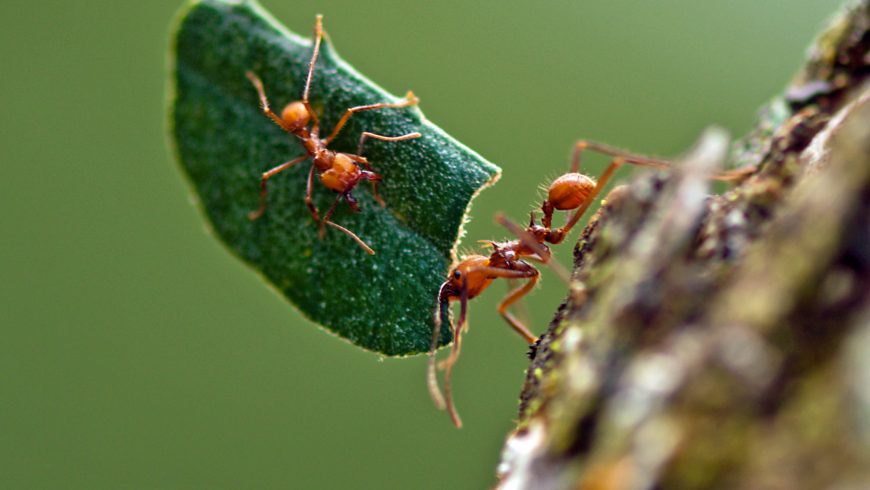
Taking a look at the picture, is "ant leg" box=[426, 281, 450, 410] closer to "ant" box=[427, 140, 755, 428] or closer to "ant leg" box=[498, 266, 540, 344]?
"ant" box=[427, 140, 755, 428]

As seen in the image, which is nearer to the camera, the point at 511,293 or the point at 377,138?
the point at 377,138

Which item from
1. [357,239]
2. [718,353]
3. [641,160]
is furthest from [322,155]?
[718,353]

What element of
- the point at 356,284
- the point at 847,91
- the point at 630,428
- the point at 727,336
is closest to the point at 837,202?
the point at 727,336

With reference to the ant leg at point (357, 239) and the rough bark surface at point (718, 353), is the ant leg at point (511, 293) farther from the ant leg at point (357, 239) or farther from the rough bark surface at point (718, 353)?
the rough bark surface at point (718, 353)

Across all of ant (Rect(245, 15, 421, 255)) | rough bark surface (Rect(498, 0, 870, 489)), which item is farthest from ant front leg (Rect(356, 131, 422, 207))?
rough bark surface (Rect(498, 0, 870, 489))

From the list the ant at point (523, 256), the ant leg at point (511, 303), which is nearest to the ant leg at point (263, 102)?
the ant at point (523, 256)

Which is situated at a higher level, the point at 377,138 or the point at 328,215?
the point at 377,138

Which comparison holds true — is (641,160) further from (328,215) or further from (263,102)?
(263,102)
